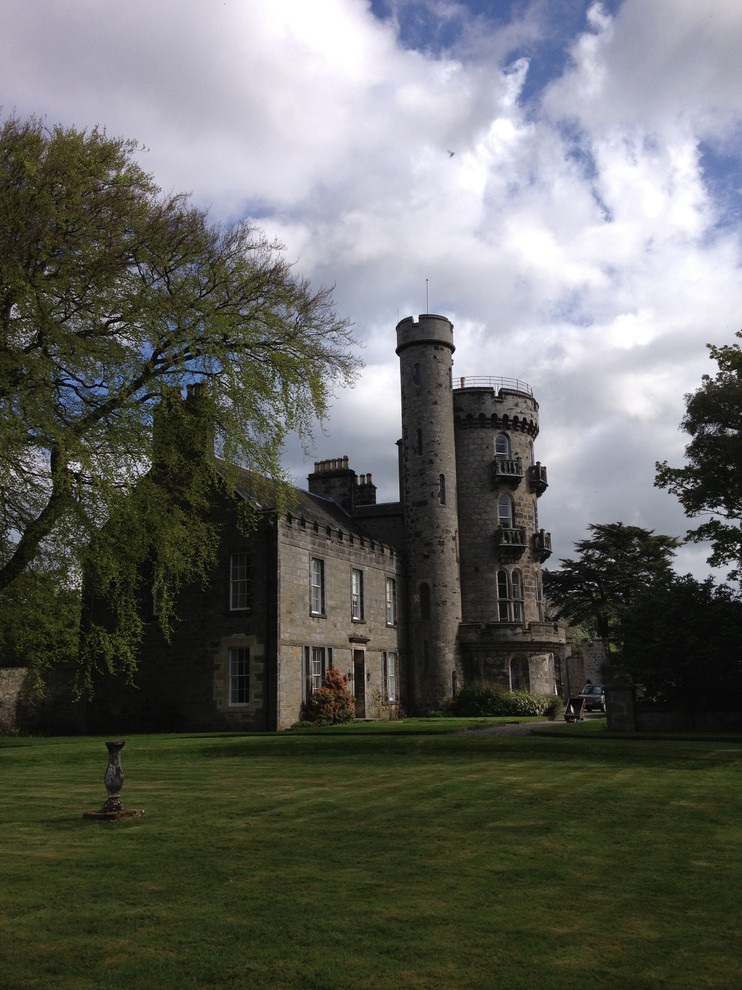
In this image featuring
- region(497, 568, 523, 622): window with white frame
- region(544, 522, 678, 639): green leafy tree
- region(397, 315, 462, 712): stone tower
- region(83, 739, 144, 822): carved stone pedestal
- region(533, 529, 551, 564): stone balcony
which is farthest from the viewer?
region(544, 522, 678, 639): green leafy tree

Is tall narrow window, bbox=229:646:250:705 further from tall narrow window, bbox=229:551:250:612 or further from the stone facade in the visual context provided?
the stone facade

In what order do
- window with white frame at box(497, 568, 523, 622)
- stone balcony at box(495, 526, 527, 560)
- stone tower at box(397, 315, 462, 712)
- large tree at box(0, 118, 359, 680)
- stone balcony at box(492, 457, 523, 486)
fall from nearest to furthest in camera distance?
large tree at box(0, 118, 359, 680) < stone tower at box(397, 315, 462, 712) < stone balcony at box(495, 526, 527, 560) < window with white frame at box(497, 568, 523, 622) < stone balcony at box(492, 457, 523, 486)

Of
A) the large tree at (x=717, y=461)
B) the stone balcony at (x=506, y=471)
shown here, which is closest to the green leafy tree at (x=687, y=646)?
the large tree at (x=717, y=461)

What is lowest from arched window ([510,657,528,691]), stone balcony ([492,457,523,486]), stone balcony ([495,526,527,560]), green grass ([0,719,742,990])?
green grass ([0,719,742,990])

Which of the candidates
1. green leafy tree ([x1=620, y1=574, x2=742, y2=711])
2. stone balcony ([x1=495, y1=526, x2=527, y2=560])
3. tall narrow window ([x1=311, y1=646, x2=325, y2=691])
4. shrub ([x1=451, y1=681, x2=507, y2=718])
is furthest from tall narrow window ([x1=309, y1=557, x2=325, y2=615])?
stone balcony ([x1=495, y1=526, x2=527, y2=560])

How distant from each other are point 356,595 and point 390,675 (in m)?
4.51

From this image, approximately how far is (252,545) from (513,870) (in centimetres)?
2334

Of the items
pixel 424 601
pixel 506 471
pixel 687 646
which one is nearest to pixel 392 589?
pixel 424 601

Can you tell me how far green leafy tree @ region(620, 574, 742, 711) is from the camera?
75.7 feet

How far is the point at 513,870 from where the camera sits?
25.3 feet

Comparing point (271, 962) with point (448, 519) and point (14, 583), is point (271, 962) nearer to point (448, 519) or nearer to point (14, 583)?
point (14, 583)

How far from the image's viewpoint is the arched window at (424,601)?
40.0 meters

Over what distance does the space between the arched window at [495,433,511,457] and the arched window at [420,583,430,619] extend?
8.18 m

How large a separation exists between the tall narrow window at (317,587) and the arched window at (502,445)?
566 inches
